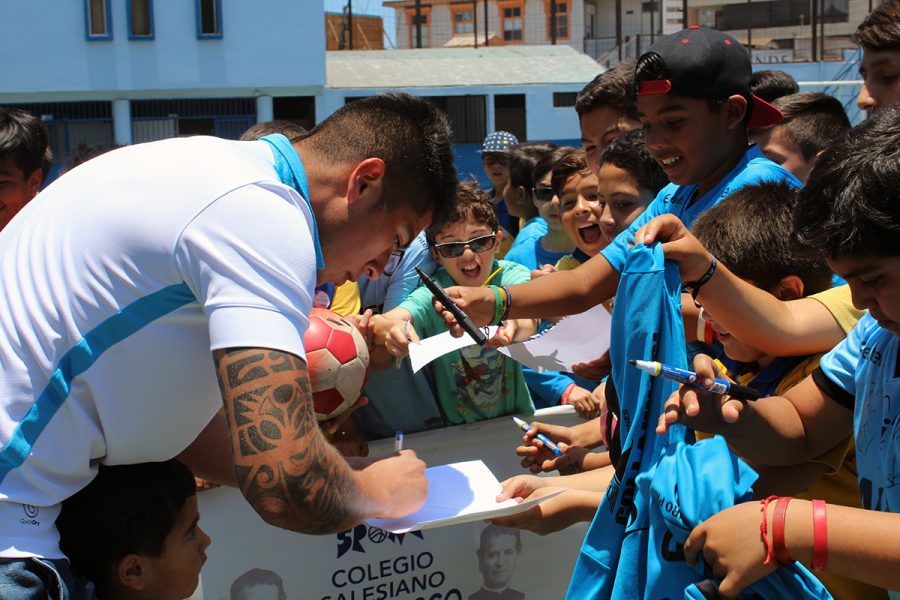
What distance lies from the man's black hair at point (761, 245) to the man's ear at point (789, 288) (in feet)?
0.04

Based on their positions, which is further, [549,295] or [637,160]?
[637,160]

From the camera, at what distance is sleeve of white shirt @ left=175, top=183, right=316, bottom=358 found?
1903 mm

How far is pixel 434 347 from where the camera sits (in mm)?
3533

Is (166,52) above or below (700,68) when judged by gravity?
above

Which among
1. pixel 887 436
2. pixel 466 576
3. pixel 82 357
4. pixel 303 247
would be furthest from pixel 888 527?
pixel 466 576

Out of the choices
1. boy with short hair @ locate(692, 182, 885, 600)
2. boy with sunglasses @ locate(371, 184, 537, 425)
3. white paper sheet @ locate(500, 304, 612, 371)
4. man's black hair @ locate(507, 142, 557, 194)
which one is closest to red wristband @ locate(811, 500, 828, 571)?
boy with short hair @ locate(692, 182, 885, 600)

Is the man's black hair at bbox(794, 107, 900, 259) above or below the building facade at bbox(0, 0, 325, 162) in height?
below

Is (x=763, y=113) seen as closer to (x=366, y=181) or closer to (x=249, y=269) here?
(x=366, y=181)

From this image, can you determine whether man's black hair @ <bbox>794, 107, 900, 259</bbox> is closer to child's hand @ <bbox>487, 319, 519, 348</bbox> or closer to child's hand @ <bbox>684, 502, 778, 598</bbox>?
child's hand @ <bbox>684, 502, 778, 598</bbox>

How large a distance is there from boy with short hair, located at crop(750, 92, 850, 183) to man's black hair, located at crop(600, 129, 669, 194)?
1.22 m

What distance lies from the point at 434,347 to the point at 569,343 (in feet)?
1.58

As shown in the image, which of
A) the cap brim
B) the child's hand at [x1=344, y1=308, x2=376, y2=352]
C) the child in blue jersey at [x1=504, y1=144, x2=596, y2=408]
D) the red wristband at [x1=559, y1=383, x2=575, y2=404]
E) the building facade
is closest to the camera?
the cap brim

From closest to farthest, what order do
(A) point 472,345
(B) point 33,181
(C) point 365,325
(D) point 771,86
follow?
(C) point 365,325, (A) point 472,345, (B) point 33,181, (D) point 771,86

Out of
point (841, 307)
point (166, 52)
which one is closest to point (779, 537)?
point (841, 307)
